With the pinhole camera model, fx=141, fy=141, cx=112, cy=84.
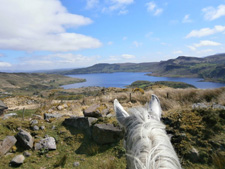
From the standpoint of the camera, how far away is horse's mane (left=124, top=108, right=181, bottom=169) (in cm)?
94

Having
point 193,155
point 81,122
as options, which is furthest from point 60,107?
point 193,155

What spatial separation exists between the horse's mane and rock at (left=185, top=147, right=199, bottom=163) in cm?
275

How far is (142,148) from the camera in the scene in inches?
41.8

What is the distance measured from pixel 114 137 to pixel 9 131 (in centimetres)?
333

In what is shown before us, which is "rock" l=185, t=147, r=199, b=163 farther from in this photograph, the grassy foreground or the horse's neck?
the horse's neck

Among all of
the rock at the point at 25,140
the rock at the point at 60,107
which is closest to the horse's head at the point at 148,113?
the rock at the point at 25,140

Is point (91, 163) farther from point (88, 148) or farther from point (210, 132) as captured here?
point (210, 132)

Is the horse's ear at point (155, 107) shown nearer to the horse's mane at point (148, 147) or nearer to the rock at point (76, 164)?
the horse's mane at point (148, 147)

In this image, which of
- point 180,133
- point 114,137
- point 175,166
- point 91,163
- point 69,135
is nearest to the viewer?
point 175,166

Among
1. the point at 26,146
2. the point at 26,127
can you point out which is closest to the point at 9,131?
the point at 26,127

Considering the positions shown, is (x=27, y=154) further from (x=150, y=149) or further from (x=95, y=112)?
(x=150, y=149)

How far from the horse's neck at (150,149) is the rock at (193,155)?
2.75 meters

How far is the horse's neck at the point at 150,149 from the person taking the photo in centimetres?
94

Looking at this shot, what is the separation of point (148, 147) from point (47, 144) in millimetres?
4011
